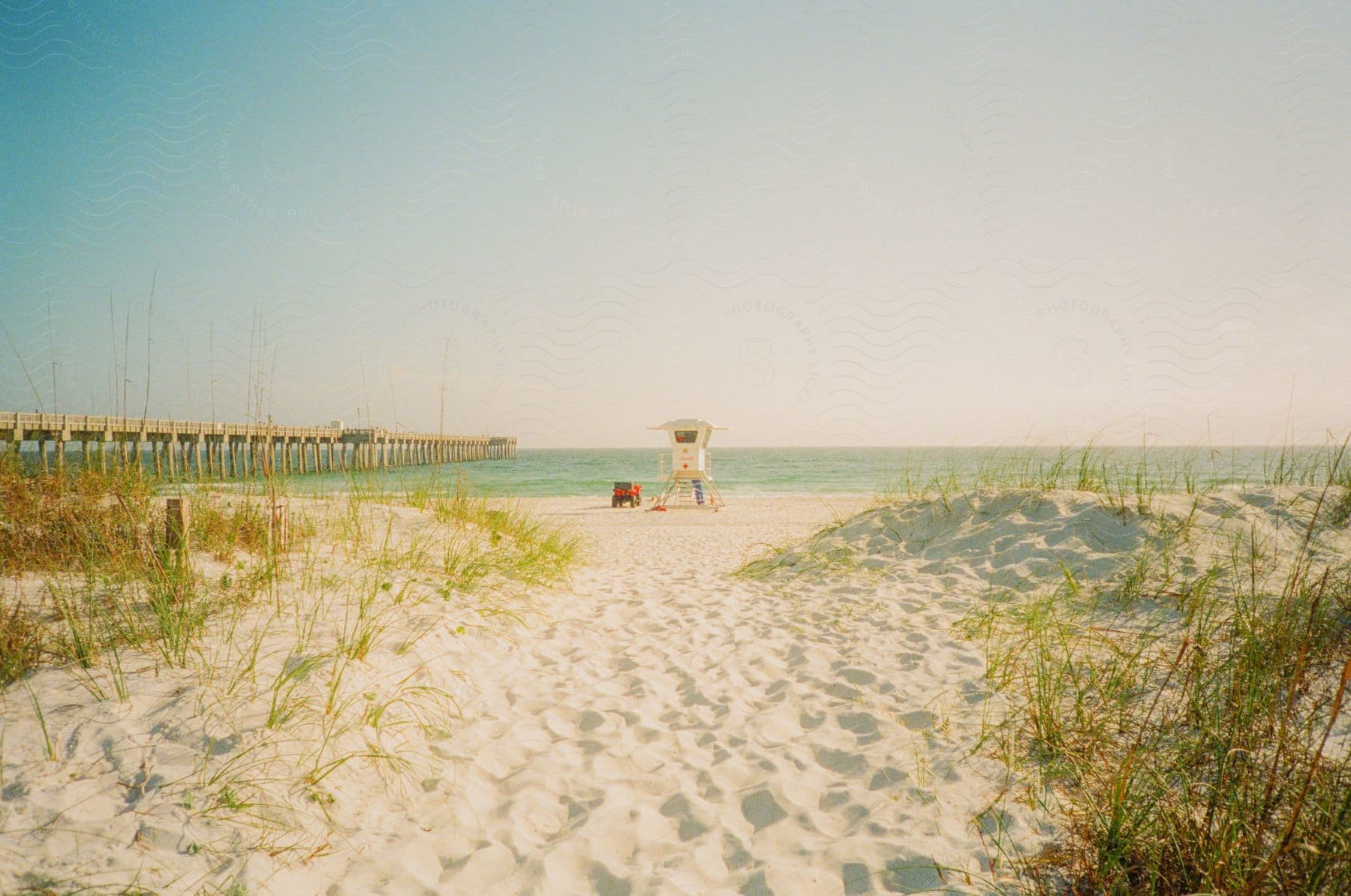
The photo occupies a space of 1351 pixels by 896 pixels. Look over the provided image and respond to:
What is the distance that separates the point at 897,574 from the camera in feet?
17.6

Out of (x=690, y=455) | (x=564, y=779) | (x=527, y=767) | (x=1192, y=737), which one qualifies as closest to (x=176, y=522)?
(x=527, y=767)

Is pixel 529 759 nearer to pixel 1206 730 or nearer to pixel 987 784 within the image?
pixel 987 784

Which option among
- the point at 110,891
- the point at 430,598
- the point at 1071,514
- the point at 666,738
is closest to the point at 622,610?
the point at 430,598

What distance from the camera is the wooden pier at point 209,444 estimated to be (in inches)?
187

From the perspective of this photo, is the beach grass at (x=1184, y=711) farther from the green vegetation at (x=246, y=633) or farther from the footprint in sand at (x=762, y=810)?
the green vegetation at (x=246, y=633)

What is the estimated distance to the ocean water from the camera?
6.39m

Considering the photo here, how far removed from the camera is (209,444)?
12.7 m

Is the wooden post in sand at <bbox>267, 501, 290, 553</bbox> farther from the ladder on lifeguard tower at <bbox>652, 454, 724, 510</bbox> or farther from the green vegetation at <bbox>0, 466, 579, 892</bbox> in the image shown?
the ladder on lifeguard tower at <bbox>652, 454, 724, 510</bbox>

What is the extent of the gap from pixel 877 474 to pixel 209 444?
94.6ft

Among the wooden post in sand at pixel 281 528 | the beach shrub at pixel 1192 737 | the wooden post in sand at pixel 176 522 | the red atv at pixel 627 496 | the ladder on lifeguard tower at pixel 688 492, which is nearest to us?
the beach shrub at pixel 1192 737

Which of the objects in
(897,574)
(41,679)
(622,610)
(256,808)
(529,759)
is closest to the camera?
(256,808)

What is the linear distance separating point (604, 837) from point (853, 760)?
106cm

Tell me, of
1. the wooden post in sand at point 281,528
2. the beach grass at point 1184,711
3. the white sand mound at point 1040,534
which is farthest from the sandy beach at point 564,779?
the white sand mound at point 1040,534

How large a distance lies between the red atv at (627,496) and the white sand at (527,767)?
11631 mm
